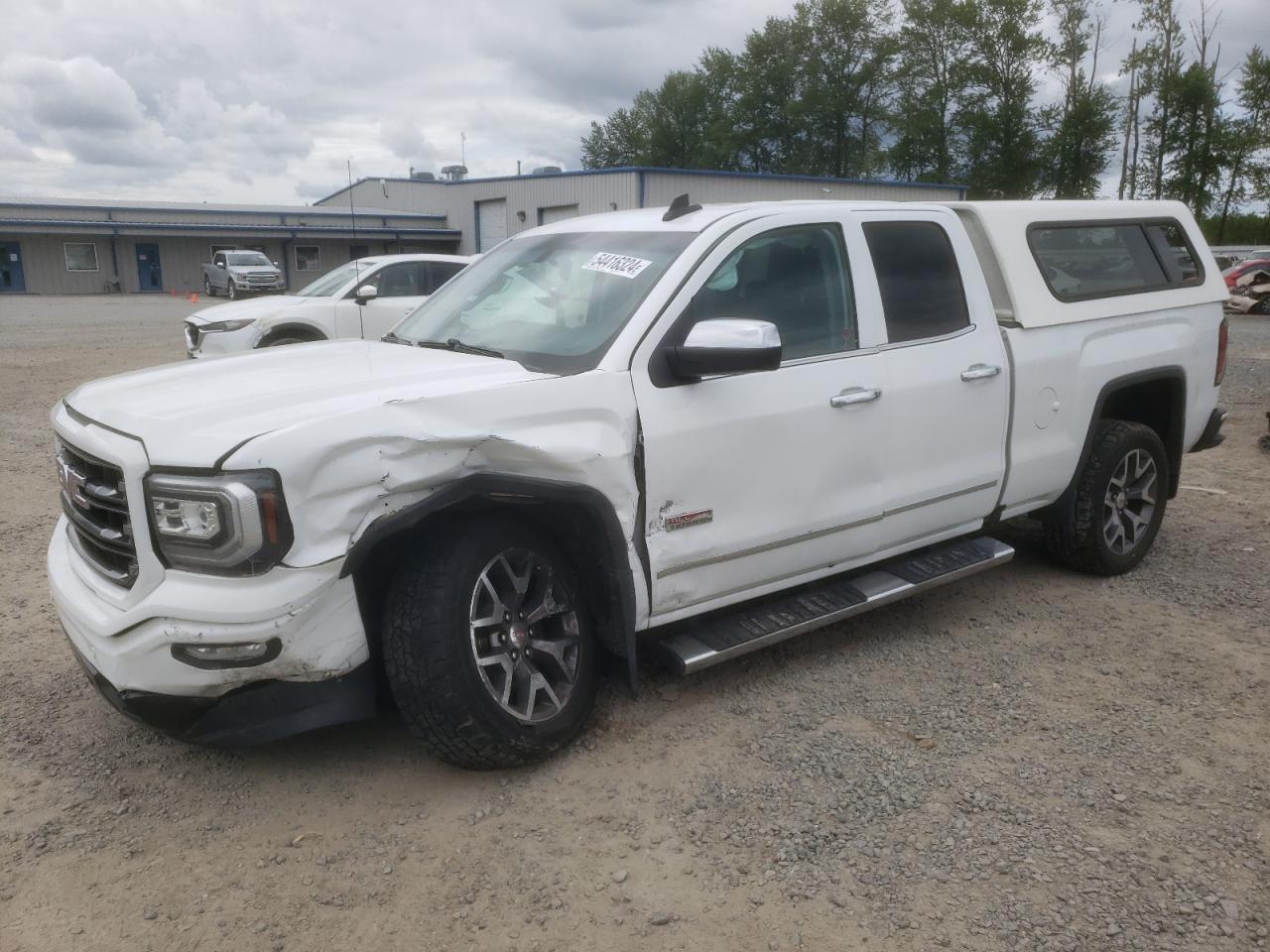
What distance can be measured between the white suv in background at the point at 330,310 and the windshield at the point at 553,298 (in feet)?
18.8

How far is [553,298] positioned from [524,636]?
1384 millimetres

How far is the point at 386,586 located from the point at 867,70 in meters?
63.5

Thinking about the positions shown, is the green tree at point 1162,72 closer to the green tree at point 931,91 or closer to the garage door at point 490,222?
the green tree at point 931,91

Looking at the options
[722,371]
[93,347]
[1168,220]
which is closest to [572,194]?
[93,347]

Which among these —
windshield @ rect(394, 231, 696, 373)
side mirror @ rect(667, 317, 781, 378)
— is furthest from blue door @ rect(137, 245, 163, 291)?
side mirror @ rect(667, 317, 781, 378)

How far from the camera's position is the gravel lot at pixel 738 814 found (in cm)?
264

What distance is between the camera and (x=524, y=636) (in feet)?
10.7

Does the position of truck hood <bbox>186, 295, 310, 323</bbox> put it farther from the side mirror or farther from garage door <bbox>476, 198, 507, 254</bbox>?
garage door <bbox>476, 198, 507, 254</bbox>

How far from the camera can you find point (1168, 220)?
5.47 metres

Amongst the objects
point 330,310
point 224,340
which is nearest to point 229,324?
point 224,340

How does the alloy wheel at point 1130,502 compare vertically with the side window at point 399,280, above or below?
below

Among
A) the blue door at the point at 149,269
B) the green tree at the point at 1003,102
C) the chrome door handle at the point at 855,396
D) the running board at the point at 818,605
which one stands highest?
the green tree at the point at 1003,102

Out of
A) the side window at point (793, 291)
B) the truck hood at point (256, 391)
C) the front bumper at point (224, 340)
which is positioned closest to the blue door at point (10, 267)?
the front bumper at point (224, 340)

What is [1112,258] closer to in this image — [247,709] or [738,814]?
[738,814]
